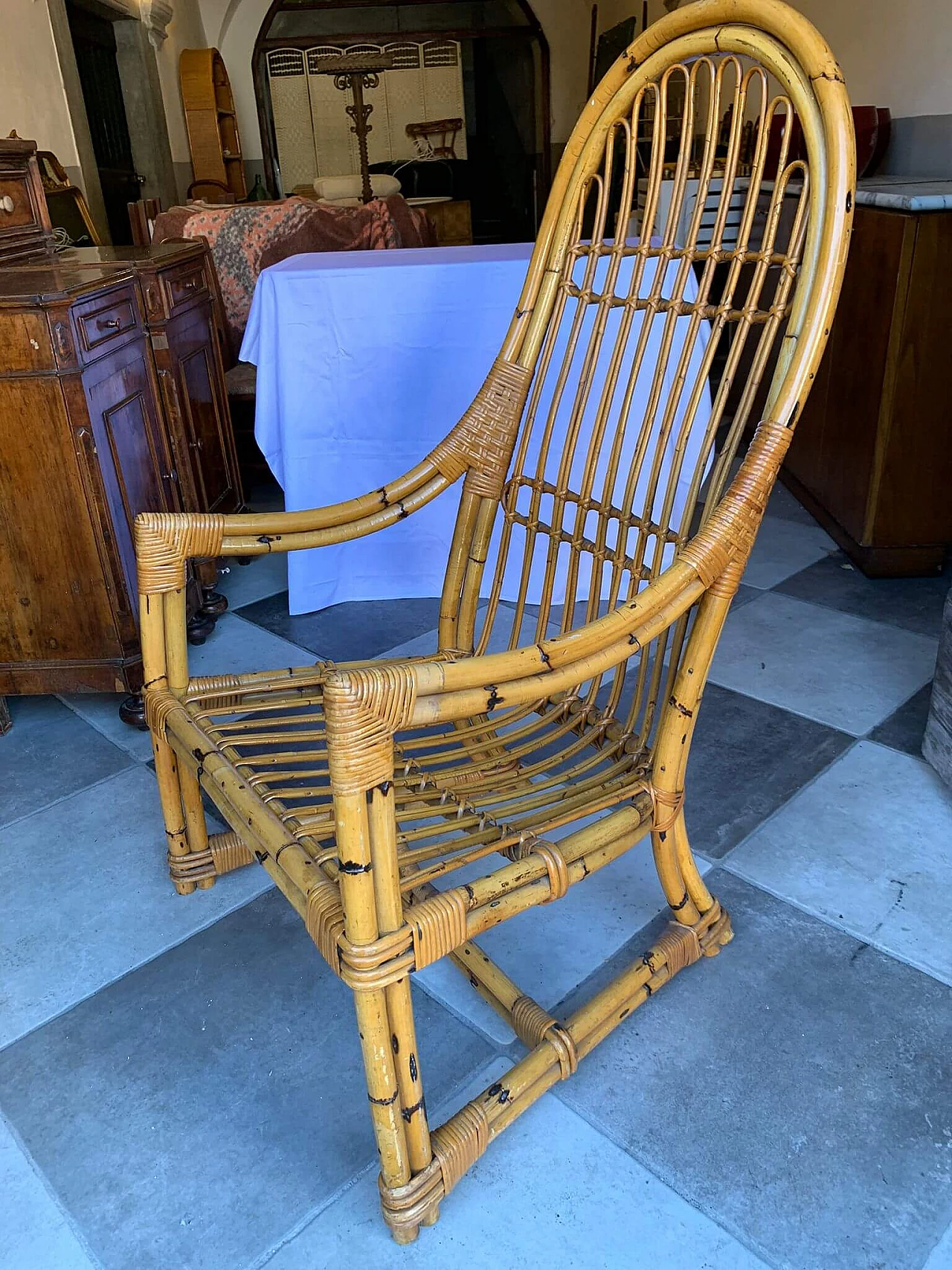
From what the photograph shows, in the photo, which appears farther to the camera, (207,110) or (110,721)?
(207,110)

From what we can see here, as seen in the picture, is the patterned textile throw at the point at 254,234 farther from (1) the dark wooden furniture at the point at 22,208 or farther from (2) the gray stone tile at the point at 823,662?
(2) the gray stone tile at the point at 823,662

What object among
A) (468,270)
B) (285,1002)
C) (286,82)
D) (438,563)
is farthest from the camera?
(286,82)

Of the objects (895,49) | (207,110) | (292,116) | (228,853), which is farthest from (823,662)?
(292,116)

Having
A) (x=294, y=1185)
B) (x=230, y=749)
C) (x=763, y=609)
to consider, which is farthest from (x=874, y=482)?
(x=294, y=1185)

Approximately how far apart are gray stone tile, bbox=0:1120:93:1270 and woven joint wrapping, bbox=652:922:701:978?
0.74 m

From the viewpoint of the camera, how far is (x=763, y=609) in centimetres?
231

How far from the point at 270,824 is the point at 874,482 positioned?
6.28 ft

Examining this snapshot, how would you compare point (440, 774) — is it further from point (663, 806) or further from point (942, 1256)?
point (942, 1256)

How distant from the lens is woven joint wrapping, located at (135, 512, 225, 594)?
1.19 m

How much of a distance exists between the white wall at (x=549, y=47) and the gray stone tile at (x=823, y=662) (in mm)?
8018

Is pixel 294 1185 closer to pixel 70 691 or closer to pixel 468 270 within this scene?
pixel 70 691

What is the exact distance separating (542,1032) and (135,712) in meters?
1.17

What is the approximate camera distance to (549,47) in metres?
8.60

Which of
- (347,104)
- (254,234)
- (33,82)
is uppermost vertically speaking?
(347,104)
